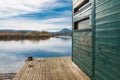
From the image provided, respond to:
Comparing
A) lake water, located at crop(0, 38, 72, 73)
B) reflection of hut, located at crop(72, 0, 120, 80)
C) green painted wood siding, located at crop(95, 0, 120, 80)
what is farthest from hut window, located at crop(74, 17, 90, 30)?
lake water, located at crop(0, 38, 72, 73)

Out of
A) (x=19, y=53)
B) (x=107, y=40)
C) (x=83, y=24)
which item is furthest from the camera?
(x=19, y=53)

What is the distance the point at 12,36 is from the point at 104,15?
67408mm

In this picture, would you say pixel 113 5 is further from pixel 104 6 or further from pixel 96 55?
pixel 96 55

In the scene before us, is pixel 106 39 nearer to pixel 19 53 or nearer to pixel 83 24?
pixel 83 24

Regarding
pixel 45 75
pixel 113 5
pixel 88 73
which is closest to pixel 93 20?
pixel 113 5

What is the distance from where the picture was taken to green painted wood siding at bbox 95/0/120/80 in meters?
3.88

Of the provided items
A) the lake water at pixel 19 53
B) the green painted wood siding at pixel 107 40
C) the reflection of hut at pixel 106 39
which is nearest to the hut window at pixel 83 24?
the reflection of hut at pixel 106 39

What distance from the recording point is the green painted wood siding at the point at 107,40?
3.88m

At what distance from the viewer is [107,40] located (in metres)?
4.41

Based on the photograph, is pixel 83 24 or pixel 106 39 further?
pixel 83 24

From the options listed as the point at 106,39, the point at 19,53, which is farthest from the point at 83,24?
the point at 19,53

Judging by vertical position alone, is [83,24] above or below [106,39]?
above

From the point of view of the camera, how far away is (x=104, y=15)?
4.58 m

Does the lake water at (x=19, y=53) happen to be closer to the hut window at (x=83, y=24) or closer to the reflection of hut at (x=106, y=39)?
the hut window at (x=83, y=24)
